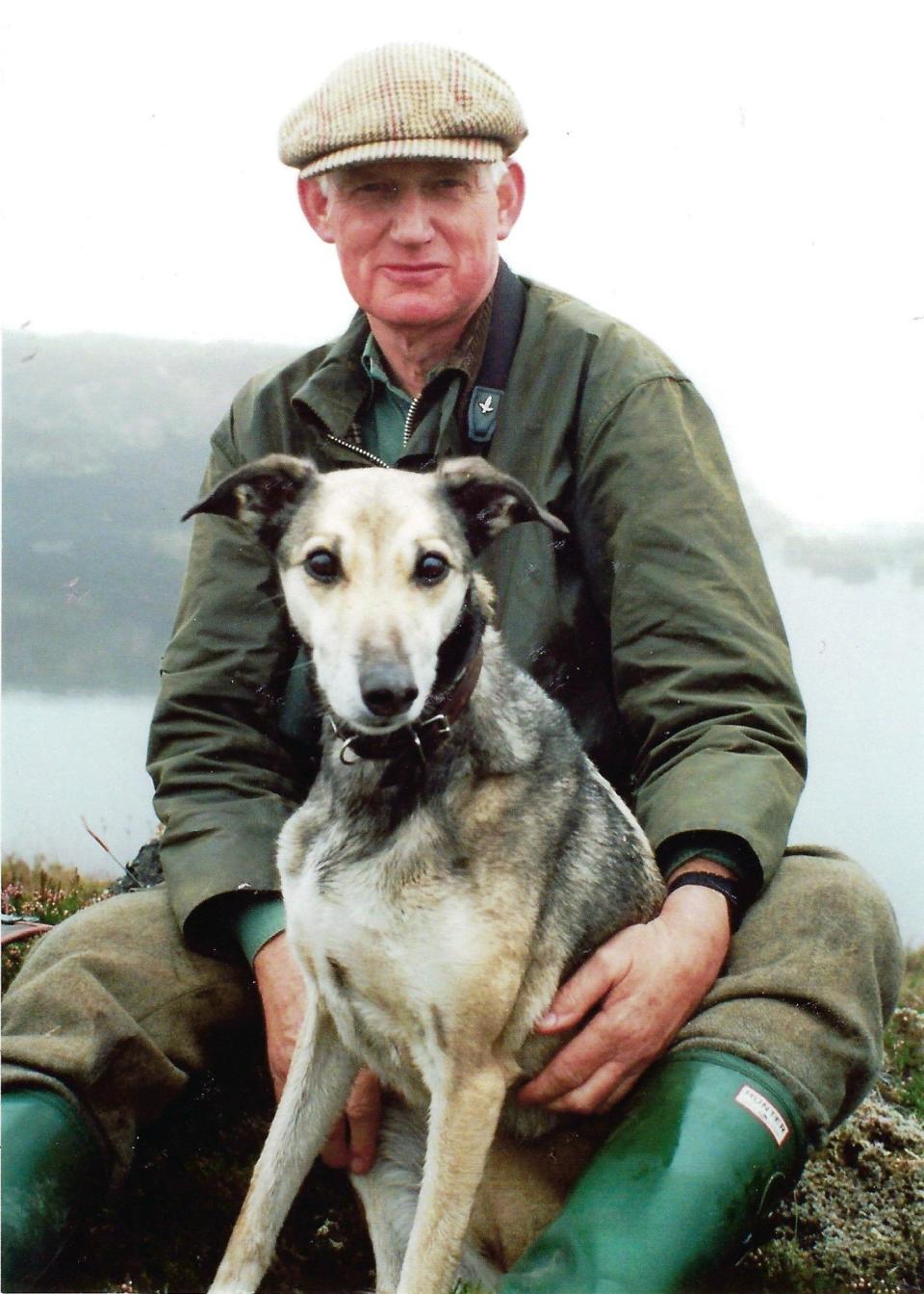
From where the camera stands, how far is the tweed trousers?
3574 mm

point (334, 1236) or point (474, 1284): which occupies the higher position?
point (474, 1284)

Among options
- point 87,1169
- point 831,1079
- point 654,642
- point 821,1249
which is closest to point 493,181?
point 654,642

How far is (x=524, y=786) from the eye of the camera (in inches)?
138

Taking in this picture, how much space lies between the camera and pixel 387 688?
3.05 meters

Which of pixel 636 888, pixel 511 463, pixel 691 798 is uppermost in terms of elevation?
pixel 511 463

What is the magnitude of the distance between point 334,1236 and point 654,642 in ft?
7.56

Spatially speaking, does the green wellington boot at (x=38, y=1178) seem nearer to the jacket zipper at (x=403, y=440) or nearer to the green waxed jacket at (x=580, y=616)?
the green waxed jacket at (x=580, y=616)

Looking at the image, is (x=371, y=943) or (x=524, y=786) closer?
(x=371, y=943)

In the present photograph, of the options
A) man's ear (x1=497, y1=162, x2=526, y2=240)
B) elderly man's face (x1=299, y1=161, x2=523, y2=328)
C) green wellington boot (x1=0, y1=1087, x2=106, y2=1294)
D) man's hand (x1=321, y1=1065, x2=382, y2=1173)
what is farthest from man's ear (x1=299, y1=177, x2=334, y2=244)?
green wellington boot (x1=0, y1=1087, x2=106, y2=1294)

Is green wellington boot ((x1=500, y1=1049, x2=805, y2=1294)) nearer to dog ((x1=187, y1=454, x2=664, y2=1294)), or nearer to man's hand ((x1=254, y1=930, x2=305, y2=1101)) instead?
dog ((x1=187, y1=454, x2=664, y2=1294))

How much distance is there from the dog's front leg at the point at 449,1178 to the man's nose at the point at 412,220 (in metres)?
2.59

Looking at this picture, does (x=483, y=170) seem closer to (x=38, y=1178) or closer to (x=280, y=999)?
(x=280, y=999)

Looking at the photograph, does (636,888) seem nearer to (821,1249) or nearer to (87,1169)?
(821,1249)

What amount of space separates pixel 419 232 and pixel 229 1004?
8.70ft
